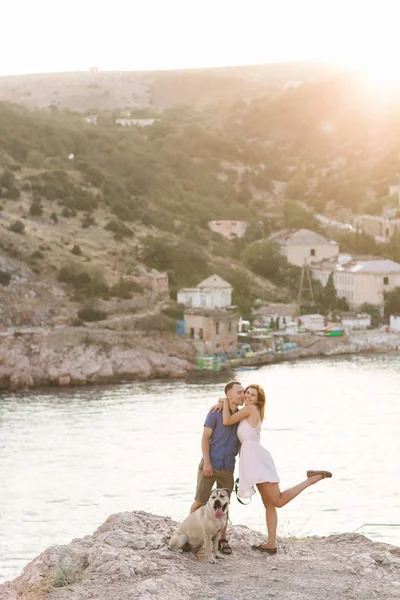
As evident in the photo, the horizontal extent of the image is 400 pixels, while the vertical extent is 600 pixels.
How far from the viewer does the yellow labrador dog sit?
675 centimetres

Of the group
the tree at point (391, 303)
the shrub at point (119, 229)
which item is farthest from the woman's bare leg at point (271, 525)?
the shrub at point (119, 229)

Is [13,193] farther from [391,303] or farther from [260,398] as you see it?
[260,398]

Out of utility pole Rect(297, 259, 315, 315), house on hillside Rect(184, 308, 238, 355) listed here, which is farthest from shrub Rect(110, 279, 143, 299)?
utility pole Rect(297, 259, 315, 315)

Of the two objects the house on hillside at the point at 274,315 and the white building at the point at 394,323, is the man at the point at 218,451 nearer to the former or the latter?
the house on hillside at the point at 274,315

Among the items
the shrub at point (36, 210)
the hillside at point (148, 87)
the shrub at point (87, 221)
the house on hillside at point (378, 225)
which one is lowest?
the shrub at point (87, 221)

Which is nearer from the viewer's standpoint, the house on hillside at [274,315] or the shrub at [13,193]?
the house on hillside at [274,315]

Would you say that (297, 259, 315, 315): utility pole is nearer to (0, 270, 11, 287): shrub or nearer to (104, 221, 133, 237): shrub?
(104, 221, 133, 237): shrub

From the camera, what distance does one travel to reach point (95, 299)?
141 feet

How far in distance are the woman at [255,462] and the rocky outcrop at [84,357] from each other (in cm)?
3057

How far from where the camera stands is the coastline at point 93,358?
38.0m

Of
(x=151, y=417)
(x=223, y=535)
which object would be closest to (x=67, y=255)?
(x=151, y=417)

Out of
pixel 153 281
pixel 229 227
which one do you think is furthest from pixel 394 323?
pixel 229 227

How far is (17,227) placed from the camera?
46.6 meters

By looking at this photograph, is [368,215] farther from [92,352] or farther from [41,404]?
[41,404]
